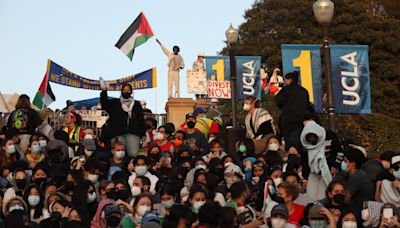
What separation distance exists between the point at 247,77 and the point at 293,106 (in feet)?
27.0

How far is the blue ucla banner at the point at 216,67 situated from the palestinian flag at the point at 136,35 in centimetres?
451

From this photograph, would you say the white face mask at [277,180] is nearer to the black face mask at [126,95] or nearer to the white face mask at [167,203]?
the white face mask at [167,203]

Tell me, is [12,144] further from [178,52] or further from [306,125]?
[178,52]

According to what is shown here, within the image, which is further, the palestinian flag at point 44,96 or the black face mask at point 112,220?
the palestinian flag at point 44,96

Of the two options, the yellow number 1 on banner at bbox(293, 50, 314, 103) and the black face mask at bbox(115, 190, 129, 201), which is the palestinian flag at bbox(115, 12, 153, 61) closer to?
the yellow number 1 on banner at bbox(293, 50, 314, 103)

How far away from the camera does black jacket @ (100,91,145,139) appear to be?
2066 cm

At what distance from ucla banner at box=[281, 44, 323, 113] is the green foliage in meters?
25.6

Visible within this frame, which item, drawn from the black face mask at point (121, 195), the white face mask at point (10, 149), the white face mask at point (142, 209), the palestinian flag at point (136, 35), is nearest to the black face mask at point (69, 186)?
the black face mask at point (121, 195)

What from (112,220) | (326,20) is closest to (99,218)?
(112,220)

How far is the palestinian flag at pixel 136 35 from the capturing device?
27766mm

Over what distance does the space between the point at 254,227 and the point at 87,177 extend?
4.06 m

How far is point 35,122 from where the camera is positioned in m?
21.6

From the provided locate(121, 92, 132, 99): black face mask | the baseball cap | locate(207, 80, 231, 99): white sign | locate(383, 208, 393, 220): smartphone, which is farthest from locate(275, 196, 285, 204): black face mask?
locate(207, 80, 231, 99): white sign

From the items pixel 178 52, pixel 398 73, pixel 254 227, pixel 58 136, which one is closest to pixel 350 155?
pixel 254 227
